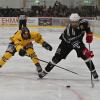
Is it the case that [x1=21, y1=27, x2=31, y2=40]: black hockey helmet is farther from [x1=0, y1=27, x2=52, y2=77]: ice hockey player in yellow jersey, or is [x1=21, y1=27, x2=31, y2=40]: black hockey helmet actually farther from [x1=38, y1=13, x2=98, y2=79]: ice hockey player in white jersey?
[x1=38, y1=13, x2=98, y2=79]: ice hockey player in white jersey

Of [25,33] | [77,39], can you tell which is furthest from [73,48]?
[25,33]

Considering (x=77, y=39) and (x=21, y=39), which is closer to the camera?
(x=77, y=39)

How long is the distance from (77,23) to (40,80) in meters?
1.08

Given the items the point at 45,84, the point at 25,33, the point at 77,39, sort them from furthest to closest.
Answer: the point at 25,33 → the point at 77,39 → the point at 45,84

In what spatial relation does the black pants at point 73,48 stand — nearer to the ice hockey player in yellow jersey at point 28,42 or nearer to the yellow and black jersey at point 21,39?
the ice hockey player in yellow jersey at point 28,42

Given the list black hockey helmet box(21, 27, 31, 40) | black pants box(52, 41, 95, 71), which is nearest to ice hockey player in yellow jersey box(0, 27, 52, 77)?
black hockey helmet box(21, 27, 31, 40)

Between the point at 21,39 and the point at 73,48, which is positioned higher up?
the point at 21,39

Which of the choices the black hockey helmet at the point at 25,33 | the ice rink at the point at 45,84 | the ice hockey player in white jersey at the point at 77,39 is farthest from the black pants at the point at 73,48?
the black hockey helmet at the point at 25,33

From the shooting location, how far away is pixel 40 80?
6.42 m

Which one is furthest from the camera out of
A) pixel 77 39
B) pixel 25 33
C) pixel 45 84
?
pixel 25 33

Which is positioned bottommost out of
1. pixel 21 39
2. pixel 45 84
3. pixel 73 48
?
pixel 45 84

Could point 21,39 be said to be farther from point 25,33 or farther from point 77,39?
point 77,39

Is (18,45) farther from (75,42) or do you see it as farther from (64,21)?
(64,21)

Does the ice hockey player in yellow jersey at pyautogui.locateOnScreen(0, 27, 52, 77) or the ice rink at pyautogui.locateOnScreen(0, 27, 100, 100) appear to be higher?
the ice hockey player in yellow jersey at pyautogui.locateOnScreen(0, 27, 52, 77)
